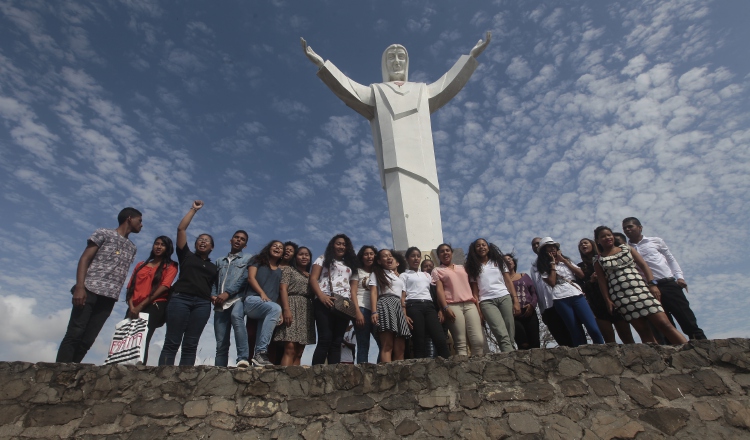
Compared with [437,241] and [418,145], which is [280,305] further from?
[418,145]

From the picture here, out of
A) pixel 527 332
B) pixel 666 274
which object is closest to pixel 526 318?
pixel 527 332

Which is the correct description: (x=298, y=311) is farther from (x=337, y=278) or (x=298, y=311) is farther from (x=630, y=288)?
(x=630, y=288)

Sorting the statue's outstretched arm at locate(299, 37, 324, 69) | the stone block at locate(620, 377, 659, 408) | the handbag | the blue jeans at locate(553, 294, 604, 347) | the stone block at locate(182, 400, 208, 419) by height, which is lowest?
the stone block at locate(620, 377, 659, 408)

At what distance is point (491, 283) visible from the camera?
4469 mm

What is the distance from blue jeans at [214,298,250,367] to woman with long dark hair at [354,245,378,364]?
97cm

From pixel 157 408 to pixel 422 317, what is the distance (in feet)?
7.11

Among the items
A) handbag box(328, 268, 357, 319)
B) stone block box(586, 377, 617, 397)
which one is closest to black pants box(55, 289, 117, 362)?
handbag box(328, 268, 357, 319)

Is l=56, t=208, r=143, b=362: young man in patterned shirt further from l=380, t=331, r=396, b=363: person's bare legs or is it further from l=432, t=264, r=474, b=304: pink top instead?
l=432, t=264, r=474, b=304: pink top

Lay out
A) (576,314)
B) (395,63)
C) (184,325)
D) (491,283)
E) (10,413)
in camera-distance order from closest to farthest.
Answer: (10,413) < (184,325) < (576,314) < (491,283) < (395,63)

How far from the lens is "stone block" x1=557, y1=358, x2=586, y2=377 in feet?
10.9

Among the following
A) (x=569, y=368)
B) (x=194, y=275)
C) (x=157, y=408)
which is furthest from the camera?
(x=194, y=275)

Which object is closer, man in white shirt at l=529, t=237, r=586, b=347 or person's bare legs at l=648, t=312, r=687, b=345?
person's bare legs at l=648, t=312, r=687, b=345

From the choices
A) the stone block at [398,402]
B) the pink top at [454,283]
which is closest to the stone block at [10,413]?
the stone block at [398,402]

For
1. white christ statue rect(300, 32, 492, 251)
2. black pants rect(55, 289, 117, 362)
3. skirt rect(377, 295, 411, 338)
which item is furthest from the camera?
white christ statue rect(300, 32, 492, 251)
